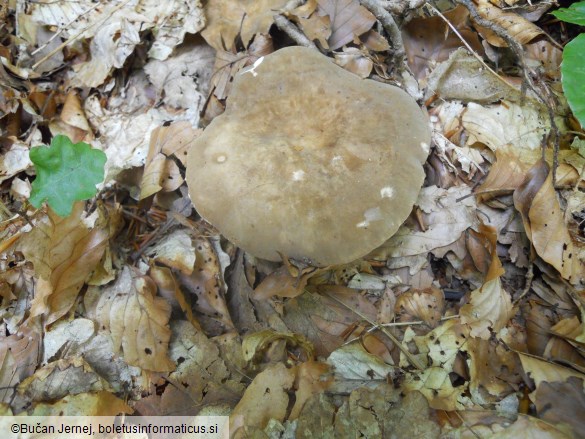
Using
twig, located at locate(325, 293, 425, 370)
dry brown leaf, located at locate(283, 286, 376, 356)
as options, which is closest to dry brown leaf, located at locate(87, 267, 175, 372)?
dry brown leaf, located at locate(283, 286, 376, 356)

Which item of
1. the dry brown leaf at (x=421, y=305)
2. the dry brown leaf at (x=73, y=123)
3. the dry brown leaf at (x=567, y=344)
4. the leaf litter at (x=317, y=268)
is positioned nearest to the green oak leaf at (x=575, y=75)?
the leaf litter at (x=317, y=268)

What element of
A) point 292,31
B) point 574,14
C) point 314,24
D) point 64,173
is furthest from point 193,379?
point 574,14

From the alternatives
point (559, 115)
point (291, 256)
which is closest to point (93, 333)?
point (291, 256)

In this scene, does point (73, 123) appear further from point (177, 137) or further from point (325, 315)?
point (325, 315)

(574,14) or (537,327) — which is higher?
(574,14)

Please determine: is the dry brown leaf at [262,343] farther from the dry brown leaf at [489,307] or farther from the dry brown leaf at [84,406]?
the dry brown leaf at [489,307]

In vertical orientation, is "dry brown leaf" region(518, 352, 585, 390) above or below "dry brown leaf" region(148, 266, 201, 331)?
below

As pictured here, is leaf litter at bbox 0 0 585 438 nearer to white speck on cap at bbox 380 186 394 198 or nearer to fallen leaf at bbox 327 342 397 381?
fallen leaf at bbox 327 342 397 381
